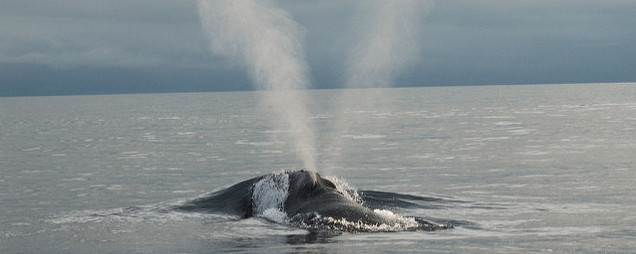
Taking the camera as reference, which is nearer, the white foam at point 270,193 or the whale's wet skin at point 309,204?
the whale's wet skin at point 309,204

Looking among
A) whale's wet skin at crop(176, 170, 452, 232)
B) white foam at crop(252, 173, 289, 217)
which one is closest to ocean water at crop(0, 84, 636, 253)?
whale's wet skin at crop(176, 170, 452, 232)

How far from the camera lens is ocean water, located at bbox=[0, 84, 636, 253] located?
898 inches

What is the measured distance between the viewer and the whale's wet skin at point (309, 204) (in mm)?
24516

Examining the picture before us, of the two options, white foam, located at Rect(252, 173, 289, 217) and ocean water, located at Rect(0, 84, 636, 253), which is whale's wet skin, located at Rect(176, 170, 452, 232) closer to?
white foam, located at Rect(252, 173, 289, 217)

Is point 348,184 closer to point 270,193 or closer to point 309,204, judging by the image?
point 270,193

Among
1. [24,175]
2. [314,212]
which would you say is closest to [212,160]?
[24,175]

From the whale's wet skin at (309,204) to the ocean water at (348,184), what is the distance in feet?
2.20

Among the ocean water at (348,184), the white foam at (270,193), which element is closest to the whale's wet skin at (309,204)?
the white foam at (270,193)

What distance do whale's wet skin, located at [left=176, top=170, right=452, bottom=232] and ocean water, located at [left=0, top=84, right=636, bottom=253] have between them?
671 mm

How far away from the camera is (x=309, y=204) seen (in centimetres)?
2712

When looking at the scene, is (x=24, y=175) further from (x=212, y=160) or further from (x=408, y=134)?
(x=408, y=134)

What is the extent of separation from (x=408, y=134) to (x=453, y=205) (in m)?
40.2

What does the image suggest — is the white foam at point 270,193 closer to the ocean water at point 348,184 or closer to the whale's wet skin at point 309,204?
the whale's wet skin at point 309,204

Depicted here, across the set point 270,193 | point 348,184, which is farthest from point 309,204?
point 348,184
